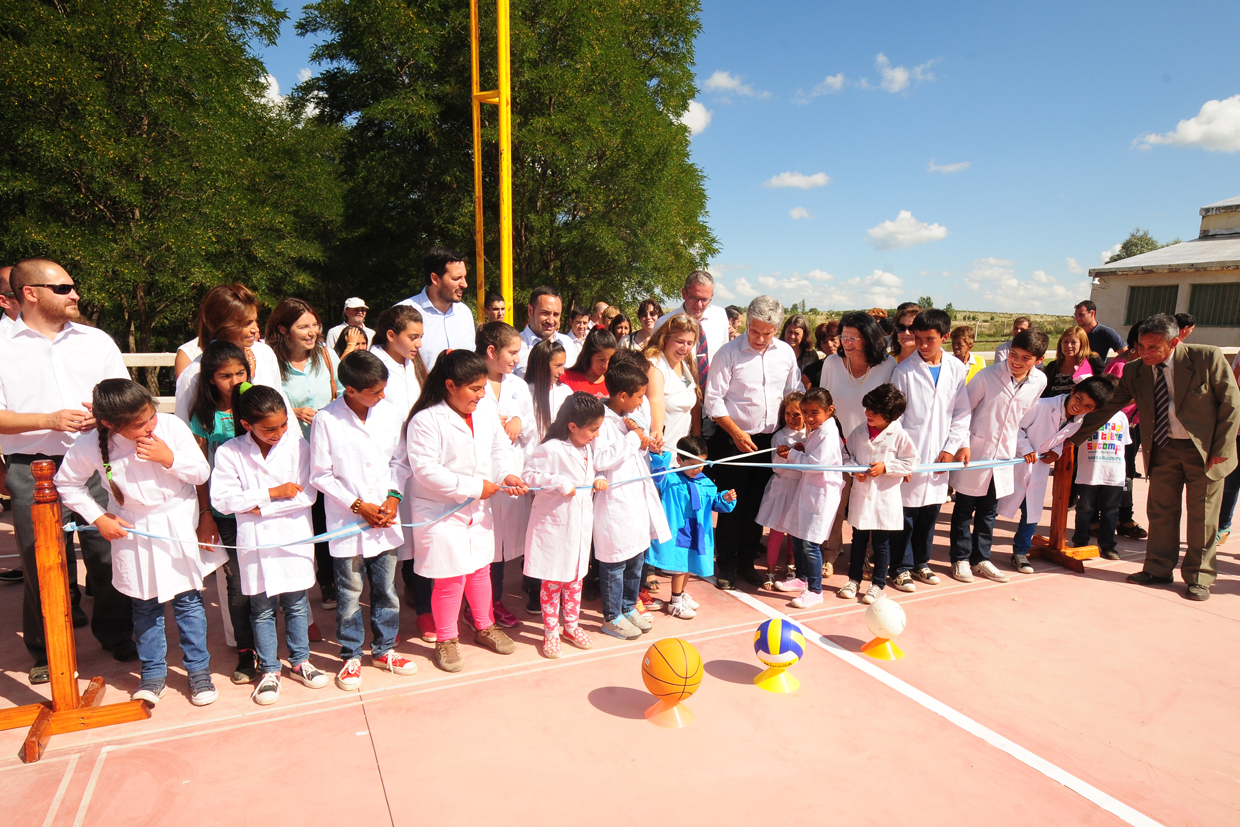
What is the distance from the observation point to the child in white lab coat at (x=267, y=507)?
346cm

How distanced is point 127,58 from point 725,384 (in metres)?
13.1

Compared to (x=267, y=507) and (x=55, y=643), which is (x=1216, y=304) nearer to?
(x=267, y=507)

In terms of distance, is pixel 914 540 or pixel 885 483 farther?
pixel 914 540

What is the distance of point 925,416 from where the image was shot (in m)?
5.16

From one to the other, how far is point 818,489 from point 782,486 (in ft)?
1.11

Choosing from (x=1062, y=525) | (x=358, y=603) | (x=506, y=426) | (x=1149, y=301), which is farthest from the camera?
(x=1149, y=301)

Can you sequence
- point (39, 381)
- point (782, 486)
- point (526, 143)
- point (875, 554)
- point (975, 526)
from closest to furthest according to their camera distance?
point (39, 381)
point (875, 554)
point (782, 486)
point (975, 526)
point (526, 143)

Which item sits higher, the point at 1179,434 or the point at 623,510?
the point at 1179,434

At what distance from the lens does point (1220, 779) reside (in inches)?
122

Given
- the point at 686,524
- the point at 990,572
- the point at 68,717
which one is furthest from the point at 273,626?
the point at 990,572

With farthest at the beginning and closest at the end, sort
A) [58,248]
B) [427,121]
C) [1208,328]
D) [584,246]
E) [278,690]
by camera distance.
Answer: [1208,328], [584,246], [427,121], [58,248], [278,690]

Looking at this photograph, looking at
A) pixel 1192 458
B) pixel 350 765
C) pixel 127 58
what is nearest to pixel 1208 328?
pixel 1192 458

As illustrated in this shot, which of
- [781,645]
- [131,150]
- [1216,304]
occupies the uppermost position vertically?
[131,150]

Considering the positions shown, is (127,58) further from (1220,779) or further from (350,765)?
(1220,779)
